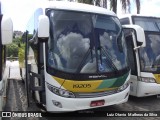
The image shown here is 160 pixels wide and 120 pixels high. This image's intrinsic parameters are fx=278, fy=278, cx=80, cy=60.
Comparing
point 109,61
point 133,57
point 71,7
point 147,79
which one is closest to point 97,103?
point 109,61

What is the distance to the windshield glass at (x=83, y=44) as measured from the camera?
647 centimetres

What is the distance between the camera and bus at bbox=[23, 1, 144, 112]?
637 cm

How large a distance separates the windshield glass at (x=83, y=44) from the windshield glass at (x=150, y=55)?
170cm

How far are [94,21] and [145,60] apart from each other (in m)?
2.67

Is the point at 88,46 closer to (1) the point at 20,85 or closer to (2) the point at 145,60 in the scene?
(2) the point at 145,60

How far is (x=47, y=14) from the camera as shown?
6.71 metres

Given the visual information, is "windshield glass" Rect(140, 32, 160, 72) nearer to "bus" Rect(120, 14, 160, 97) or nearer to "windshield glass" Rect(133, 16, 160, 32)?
"bus" Rect(120, 14, 160, 97)

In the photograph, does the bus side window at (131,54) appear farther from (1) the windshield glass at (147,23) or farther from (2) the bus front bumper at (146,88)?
(1) the windshield glass at (147,23)

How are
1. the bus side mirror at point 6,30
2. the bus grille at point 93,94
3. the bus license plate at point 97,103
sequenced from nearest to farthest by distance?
the bus side mirror at point 6,30
the bus grille at point 93,94
the bus license plate at point 97,103

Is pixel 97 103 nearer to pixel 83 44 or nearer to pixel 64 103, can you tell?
pixel 64 103

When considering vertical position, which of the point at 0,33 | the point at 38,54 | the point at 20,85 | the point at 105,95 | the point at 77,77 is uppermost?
the point at 0,33

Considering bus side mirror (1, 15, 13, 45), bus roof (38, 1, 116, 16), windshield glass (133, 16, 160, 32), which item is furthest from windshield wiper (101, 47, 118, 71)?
Answer: windshield glass (133, 16, 160, 32)

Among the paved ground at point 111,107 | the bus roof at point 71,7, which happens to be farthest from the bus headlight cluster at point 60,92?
the bus roof at point 71,7

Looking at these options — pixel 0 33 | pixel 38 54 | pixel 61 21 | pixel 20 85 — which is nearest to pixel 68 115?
pixel 38 54
